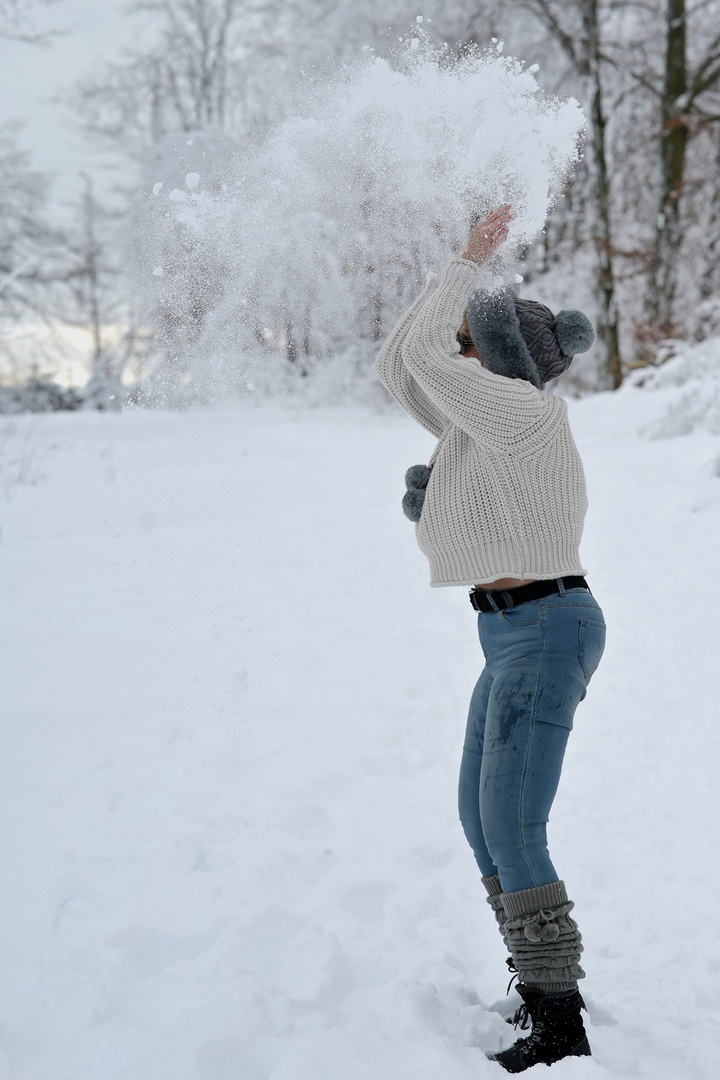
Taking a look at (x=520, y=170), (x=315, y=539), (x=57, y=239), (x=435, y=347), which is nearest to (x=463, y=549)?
(x=435, y=347)

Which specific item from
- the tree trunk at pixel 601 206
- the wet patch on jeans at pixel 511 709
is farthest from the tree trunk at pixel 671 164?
the wet patch on jeans at pixel 511 709

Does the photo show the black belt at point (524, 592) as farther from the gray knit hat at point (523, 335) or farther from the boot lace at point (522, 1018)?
the boot lace at point (522, 1018)

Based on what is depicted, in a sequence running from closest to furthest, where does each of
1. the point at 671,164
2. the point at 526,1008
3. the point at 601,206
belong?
1. the point at 526,1008
2. the point at 601,206
3. the point at 671,164

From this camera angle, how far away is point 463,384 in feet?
5.79

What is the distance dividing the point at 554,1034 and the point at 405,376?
149 centimetres

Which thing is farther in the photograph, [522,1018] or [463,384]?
[522,1018]

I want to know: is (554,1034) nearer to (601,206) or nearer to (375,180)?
(375,180)

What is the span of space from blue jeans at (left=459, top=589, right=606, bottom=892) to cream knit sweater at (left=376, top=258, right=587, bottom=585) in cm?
11

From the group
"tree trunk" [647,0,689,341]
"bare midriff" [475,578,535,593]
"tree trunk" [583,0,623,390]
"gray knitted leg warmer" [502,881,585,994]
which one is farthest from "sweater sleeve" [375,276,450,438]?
"tree trunk" [647,0,689,341]

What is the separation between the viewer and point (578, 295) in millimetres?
15461

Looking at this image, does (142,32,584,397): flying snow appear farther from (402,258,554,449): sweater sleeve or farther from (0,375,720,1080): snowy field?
(0,375,720,1080): snowy field

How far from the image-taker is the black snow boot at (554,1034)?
5.70ft

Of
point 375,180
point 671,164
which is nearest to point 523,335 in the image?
point 375,180

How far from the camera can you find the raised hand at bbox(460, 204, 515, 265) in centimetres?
193
